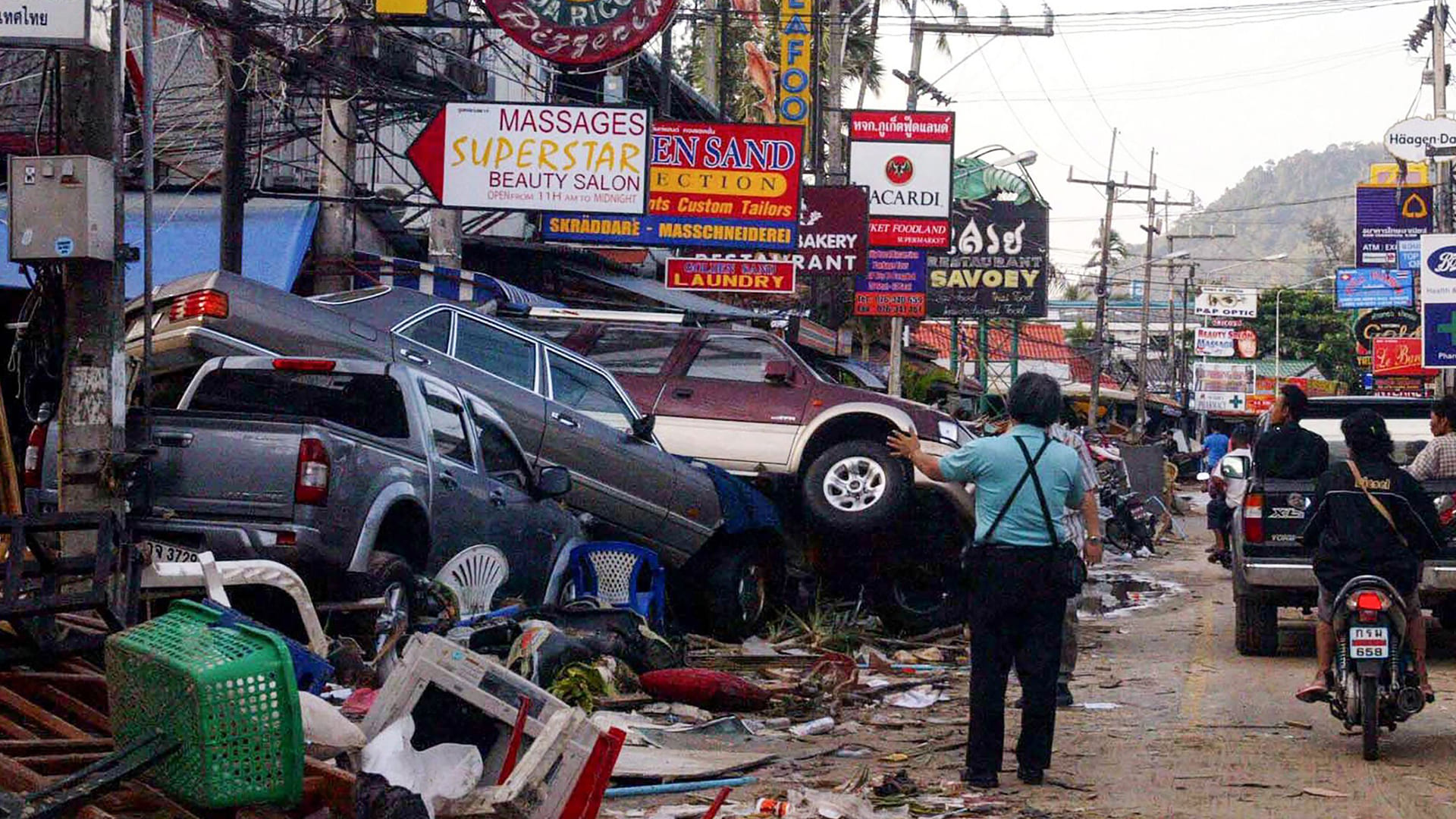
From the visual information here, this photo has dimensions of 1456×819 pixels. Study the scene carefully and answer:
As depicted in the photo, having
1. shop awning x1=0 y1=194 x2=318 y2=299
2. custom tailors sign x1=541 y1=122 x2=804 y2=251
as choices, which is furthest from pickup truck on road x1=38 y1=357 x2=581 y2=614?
custom tailors sign x1=541 y1=122 x2=804 y2=251

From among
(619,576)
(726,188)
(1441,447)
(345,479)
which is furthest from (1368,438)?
(726,188)

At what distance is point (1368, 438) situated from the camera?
848 centimetres

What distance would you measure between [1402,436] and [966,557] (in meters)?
7.94

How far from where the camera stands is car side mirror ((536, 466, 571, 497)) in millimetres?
10703

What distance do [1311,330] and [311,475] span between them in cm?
7767

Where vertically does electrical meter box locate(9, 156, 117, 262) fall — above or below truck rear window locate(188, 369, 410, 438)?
above

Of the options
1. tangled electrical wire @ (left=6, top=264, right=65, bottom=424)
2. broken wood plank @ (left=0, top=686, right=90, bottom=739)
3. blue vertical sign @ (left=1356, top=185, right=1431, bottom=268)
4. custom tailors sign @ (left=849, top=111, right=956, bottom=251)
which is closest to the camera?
broken wood plank @ (left=0, top=686, right=90, bottom=739)

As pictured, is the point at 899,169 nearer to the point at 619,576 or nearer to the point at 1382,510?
the point at 619,576

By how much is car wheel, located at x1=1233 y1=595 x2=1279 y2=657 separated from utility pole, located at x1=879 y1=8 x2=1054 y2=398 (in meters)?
16.0

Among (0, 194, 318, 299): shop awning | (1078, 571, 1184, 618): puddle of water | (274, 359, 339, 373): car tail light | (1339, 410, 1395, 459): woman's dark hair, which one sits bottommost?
(1078, 571, 1184, 618): puddle of water

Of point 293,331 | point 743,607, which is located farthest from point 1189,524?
point 293,331

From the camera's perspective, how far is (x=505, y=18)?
13852 millimetres

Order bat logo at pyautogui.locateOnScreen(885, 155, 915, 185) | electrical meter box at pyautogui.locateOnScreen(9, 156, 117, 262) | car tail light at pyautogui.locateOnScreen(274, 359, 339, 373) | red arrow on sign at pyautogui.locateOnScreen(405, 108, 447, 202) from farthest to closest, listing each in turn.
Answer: bat logo at pyautogui.locateOnScreen(885, 155, 915, 185) → red arrow on sign at pyautogui.locateOnScreen(405, 108, 447, 202) → car tail light at pyautogui.locateOnScreen(274, 359, 339, 373) → electrical meter box at pyautogui.locateOnScreen(9, 156, 117, 262)

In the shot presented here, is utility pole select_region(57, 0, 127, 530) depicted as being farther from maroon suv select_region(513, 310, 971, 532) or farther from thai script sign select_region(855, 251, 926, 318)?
thai script sign select_region(855, 251, 926, 318)
